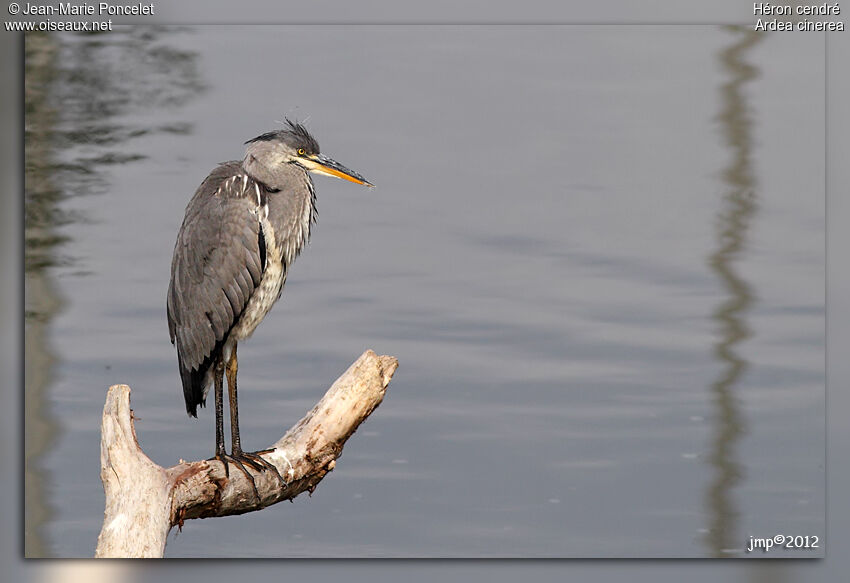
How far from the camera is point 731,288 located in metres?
3.40

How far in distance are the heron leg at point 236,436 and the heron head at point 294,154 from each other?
20.4 inches

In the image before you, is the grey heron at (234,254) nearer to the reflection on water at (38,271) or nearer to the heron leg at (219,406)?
the heron leg at (219,406)

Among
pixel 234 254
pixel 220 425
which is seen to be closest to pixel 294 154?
pixel 234 254

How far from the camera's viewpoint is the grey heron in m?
3.17

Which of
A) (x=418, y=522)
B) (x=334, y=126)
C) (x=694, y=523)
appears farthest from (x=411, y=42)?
(x=694, y=523)

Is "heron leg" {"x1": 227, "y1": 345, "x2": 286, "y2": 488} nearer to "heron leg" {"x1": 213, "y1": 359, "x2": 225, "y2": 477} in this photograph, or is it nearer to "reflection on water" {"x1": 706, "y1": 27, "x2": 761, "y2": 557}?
"heron leg" {"x1": 213, "y1": 359, "x2": 225, "y2": 477}

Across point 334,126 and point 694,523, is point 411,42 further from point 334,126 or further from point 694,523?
point 694,523

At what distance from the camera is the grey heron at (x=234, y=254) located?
317 centimetres

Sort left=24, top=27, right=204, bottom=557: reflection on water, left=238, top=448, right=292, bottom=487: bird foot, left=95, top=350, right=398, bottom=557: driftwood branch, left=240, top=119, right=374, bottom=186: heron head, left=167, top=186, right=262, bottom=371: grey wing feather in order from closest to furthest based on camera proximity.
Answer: left=95, top=350, right=398, bottom=557: driftwood branch < left=238, top=448, right=292, bottom=487: bird foot < left=167, top=186, right=262, bottom=371: grey wing feather < left=240, top=119, right=374, bottom=186: heron head < left=24, top=27, right=204, bottom=557: reflection on water

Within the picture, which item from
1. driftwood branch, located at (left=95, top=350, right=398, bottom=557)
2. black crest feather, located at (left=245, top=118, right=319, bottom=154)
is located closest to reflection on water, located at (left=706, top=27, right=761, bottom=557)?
driftwood branch, located at (left=95, top=350, right=398, bottom=557)

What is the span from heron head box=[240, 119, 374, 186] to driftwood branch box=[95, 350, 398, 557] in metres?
0.64

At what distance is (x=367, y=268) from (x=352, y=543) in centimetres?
77

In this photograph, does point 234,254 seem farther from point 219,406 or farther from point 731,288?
point 731,288

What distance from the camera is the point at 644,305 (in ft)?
11.2
